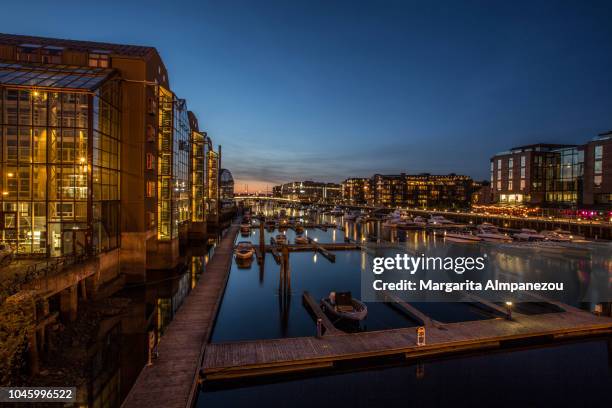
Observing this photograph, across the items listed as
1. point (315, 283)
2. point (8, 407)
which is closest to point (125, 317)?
point (8, 407)

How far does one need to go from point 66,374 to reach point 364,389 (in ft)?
44.7

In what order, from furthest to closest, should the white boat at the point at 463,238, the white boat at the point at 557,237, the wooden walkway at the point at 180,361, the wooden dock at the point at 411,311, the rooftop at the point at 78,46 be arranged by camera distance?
the white boat at the point at 463,238, the white boat at the point at 557,237, the rooftop at the point at 78,46, the wooden dock at the point at 411,311, the wooden walkway at the point at 180,361

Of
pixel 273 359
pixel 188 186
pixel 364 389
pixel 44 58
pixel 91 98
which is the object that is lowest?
pixel 364 389

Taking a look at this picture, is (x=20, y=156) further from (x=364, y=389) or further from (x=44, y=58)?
(x=364, y=389)

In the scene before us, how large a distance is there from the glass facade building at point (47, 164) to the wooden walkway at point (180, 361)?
8842 millimetres

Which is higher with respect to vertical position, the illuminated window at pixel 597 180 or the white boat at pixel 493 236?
the illuminated window at pixel 597 180

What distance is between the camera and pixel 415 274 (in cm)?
4019

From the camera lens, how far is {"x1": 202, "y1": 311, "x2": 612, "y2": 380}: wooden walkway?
15.4m

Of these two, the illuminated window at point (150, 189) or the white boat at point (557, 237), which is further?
the white boat at point (557, 237)

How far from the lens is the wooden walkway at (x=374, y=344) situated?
15445 millimetres

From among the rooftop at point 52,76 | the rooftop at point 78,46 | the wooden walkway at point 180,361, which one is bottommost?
the wooden walkway at point 180,361

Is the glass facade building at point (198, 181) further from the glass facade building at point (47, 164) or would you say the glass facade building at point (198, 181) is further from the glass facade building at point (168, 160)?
the glass facade building at point (47, 164)

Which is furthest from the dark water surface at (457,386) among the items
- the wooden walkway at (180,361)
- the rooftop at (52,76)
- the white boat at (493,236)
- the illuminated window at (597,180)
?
the illuminated window at (597,180)

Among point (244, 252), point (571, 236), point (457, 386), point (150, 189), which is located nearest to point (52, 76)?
point (150, 189)
